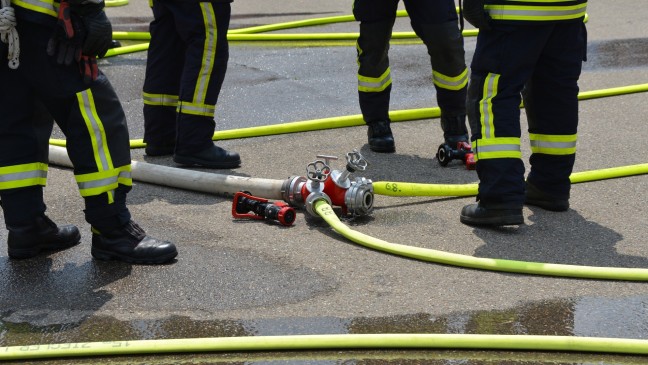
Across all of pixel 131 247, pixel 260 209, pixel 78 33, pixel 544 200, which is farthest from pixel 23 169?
pixel 544 200

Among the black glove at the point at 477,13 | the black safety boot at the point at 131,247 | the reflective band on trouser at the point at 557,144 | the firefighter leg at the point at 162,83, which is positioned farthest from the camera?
the firefighter leg at the point at 162,83

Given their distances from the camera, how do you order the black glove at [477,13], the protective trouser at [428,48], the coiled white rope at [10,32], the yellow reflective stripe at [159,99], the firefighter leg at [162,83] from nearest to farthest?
the coiled white rope at [10,32] < the black glove at [477,13] < the protective trouser at [428,48] < the firefighter leg at [162,83] < the yellow reflective stripe at [159,99]

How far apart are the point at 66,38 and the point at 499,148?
2.04 m

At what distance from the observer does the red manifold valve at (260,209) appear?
492 centimetres

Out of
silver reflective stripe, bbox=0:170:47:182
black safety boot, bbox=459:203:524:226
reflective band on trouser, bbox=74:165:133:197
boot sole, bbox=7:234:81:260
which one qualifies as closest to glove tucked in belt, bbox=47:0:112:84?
reflective band on trouser, bbox=74:165:133:197

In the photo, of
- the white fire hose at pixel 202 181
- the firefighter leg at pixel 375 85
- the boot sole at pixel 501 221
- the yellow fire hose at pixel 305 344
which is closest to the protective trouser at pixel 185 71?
the white fire hose at pixel 202 181

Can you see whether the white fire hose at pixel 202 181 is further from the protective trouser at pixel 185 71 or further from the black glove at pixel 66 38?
the black glove at pixel 66 38

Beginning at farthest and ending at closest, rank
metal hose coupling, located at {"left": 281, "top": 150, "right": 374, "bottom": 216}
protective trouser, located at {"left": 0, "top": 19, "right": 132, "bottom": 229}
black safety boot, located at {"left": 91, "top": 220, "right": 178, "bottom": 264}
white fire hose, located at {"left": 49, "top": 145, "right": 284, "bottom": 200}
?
white fire hose, located at {"left": 49, "top": 145, "right": 284, "bottom": 200}
metal hose coupling, located at {"left": 281, "top": 150, "right": 374, "bottom": 216}
black safety boot, located at {"left": 91, "top": 220, "right": 178, "bottom": 264}
protective trouser, located at {"left": 0, "top": 19, "right": 132, "bottom": 229}

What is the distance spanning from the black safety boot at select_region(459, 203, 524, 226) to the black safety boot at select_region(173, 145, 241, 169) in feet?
5.40

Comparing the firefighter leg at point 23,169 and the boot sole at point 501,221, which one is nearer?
the firefighter leg at point 23,169

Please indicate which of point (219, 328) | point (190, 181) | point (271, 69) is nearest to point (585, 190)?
point (190, 181)

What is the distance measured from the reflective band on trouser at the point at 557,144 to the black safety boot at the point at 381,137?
4.46ft

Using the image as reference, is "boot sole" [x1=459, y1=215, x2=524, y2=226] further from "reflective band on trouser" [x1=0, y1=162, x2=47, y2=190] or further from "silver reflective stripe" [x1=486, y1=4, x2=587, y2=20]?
"reflective band on trouser" [x1=0, y1=162, x2=47, y2=190]

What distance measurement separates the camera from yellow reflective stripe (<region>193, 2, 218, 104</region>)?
18.9 feet
